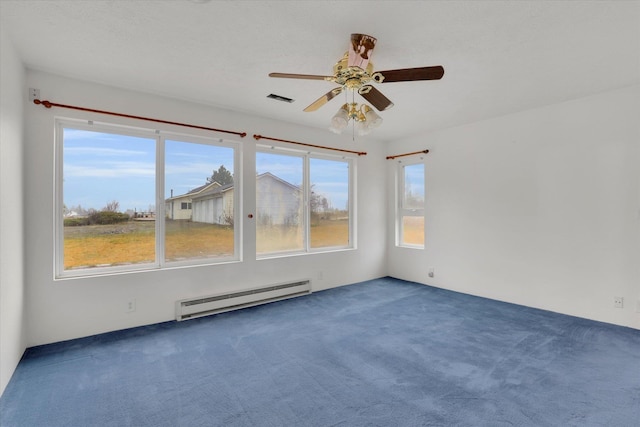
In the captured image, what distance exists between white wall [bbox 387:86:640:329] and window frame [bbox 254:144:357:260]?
1212 millimetres

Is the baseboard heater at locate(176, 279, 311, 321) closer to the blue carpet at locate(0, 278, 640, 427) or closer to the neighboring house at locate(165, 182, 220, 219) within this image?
the blue carpet at locate(0, 278, 640, 427)

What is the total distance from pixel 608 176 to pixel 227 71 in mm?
4043

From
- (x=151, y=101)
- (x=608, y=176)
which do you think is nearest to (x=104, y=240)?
(x=151, y=101)

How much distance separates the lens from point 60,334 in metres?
2.80

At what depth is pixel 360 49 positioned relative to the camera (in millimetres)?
2127

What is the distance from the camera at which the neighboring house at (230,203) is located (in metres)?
3.61

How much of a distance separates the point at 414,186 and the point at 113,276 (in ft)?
14.4

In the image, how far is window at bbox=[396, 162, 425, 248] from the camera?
5.09 m

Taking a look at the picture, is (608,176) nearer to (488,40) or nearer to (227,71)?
(488,40)

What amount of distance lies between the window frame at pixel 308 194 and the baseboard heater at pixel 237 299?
442 mm

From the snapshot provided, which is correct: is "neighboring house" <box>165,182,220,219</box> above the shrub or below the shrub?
above

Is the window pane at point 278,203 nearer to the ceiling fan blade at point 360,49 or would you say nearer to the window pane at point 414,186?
the window pane at point 414,186

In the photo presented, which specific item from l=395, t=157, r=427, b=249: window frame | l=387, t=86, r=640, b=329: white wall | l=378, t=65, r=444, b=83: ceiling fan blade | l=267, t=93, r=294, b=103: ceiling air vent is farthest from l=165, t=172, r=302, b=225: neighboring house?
l=378, t=65, r=444, b=83: ceiling fan blade

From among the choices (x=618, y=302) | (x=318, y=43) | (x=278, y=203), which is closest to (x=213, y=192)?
(x=278, y=203)
